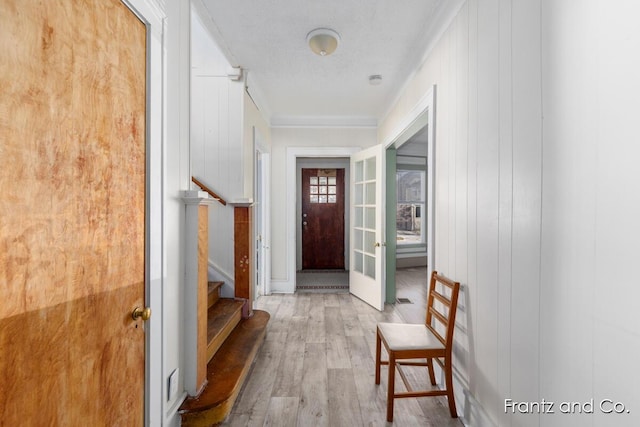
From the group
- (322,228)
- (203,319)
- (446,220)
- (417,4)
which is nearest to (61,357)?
(203,319)

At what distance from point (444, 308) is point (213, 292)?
6.18 ft

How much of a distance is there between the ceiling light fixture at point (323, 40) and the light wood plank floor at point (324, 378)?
245 cm

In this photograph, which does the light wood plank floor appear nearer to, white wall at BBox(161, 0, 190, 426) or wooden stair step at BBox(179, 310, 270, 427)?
wooden stair step at BBox(179, 310, 270, 427)

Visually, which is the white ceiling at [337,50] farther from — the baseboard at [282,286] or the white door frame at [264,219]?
the baseboard at [282,286]

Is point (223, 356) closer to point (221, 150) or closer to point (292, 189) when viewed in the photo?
point (221, 150)

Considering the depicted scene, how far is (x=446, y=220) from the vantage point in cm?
207

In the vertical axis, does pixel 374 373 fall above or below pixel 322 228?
below

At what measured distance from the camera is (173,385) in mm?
1593

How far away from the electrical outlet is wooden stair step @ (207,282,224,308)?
1003 mm

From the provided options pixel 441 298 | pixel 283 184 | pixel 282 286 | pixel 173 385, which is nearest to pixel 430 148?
pixel 441 298

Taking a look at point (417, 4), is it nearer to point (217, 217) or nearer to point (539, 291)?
point (539, 291)

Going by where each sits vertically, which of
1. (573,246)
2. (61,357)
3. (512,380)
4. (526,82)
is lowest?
(512,380)

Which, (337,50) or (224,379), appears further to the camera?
(337,50)

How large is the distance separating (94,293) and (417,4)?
2317 mm
